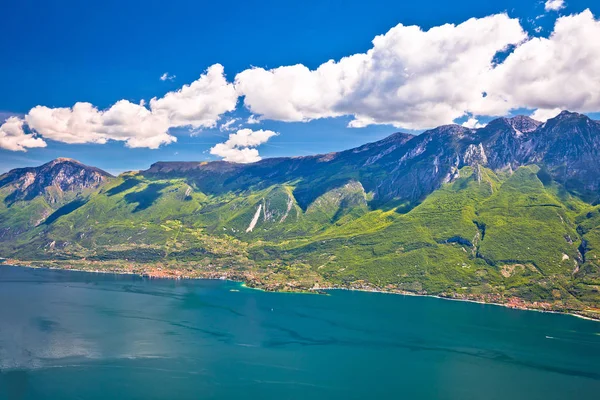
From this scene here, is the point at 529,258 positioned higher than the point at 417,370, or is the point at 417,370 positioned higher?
the point at 529,258

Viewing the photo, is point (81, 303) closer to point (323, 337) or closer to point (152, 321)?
point (152, 321)

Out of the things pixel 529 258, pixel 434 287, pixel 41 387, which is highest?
pixel 529 258

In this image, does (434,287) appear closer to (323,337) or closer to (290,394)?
(323,337)

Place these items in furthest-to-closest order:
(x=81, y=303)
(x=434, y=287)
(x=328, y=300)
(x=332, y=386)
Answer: (x=434, y=287)
(x=328, y=300)
(x=81, y=303)
(x=332, y=386)

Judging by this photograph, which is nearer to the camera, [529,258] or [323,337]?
[323,337]

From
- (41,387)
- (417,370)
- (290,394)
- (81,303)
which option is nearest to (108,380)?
(41,387)

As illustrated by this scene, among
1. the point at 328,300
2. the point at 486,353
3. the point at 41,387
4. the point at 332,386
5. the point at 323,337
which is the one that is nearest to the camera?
the point at 41,387

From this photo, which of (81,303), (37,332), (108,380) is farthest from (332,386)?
(81,303)
